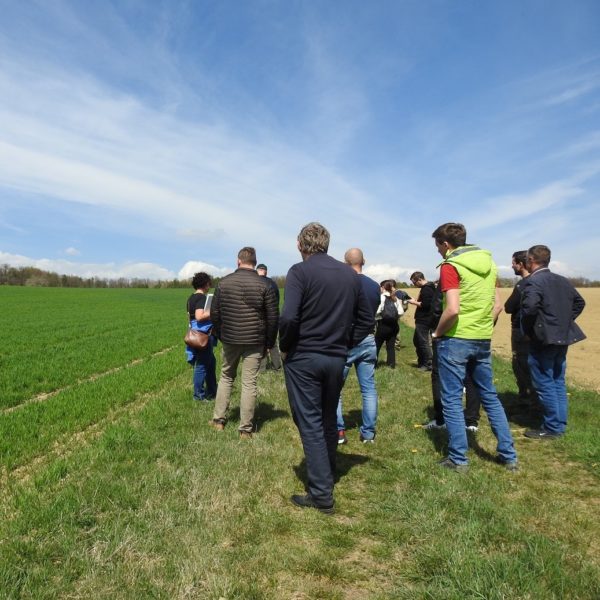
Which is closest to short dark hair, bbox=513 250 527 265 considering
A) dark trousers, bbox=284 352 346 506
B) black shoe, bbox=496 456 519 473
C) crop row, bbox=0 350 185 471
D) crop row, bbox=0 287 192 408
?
black shoe, bbox=496 456 519 473

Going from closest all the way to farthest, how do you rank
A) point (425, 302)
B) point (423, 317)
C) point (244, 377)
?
point (244, 377) < point (425, 302) < point (423, 317)

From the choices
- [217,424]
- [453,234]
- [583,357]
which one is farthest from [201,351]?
[583,357]

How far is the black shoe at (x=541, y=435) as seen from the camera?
5453 millimetres

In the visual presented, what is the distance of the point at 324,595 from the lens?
2.69 metres

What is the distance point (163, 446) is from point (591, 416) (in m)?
6.08

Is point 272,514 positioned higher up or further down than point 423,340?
further down

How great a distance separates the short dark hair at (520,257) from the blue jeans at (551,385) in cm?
136

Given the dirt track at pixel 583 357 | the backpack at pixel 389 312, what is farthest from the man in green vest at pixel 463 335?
the dirt track at pixel 583 357

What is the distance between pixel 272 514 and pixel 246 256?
3174mm

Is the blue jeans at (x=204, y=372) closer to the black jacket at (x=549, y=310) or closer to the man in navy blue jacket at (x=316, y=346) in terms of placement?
the man in navy blue jacket at (x=316, y=346)

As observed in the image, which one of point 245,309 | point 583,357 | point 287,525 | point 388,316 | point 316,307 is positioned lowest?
point 287,525

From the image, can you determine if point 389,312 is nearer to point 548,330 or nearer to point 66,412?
point 548,330

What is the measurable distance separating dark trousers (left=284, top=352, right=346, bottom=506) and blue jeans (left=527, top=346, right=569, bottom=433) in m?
3.23

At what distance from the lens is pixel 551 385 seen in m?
5.48
